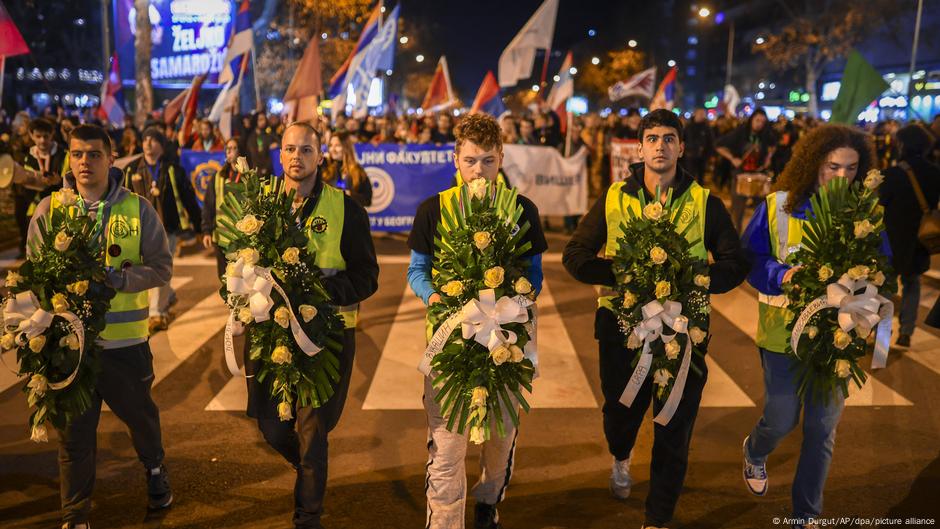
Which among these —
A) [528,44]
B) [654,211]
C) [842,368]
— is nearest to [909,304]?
[842,368]

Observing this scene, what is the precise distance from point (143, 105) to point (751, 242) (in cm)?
2300

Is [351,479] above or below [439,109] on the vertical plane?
below

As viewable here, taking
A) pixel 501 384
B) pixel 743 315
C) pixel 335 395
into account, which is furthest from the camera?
pixel 743 315

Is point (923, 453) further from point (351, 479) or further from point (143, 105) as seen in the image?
point (143, 105)

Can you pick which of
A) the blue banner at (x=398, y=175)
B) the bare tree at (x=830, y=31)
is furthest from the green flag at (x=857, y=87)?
the bare tree at (x=830, y=31)

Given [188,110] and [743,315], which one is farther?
[188,110]

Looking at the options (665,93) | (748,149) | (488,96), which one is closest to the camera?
(748,149)

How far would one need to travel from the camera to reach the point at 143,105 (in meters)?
24.1

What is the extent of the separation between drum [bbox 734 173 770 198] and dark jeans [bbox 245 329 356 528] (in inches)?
399

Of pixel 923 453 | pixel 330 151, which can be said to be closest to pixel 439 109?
pixel 330 151

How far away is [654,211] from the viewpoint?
3.84m

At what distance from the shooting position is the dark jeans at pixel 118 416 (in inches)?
162

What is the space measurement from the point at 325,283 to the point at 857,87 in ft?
19.7

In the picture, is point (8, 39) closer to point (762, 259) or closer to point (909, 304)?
point (762, 259)
